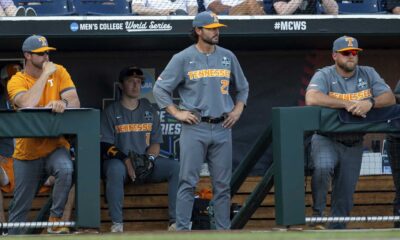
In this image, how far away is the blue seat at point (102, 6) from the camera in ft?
36.0

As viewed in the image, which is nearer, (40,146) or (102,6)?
(40,146)

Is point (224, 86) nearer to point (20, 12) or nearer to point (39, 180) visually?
point (39, 180)

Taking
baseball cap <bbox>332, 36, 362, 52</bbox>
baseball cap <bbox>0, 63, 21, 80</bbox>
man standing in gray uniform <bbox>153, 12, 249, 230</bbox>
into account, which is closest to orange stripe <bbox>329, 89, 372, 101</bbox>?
baseball cap <bbox>332, 36, 362, 52</bbox>

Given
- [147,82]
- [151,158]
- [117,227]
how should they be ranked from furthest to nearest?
1. [147,82]
2. [151,158]
3. [117,227]

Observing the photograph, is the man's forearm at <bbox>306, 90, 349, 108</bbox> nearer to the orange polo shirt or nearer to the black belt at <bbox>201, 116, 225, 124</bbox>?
the black belt at <bbox>201, 116, 225, 124</bbox>

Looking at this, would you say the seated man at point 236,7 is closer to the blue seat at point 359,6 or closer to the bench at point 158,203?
the blue seat at point 359,6

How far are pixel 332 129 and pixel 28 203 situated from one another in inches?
101

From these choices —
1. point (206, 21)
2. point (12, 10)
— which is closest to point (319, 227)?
point (206, 21)

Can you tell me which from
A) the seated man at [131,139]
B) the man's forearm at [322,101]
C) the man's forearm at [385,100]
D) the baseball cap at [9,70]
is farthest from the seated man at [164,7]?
the man's forearm at [385,100]

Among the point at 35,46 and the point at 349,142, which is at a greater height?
the point at 35,46

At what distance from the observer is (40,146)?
8.69 meters

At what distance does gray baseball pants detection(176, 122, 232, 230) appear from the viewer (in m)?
8.74

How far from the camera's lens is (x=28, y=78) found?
29.7 feet

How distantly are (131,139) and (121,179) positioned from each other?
0.70 metres
